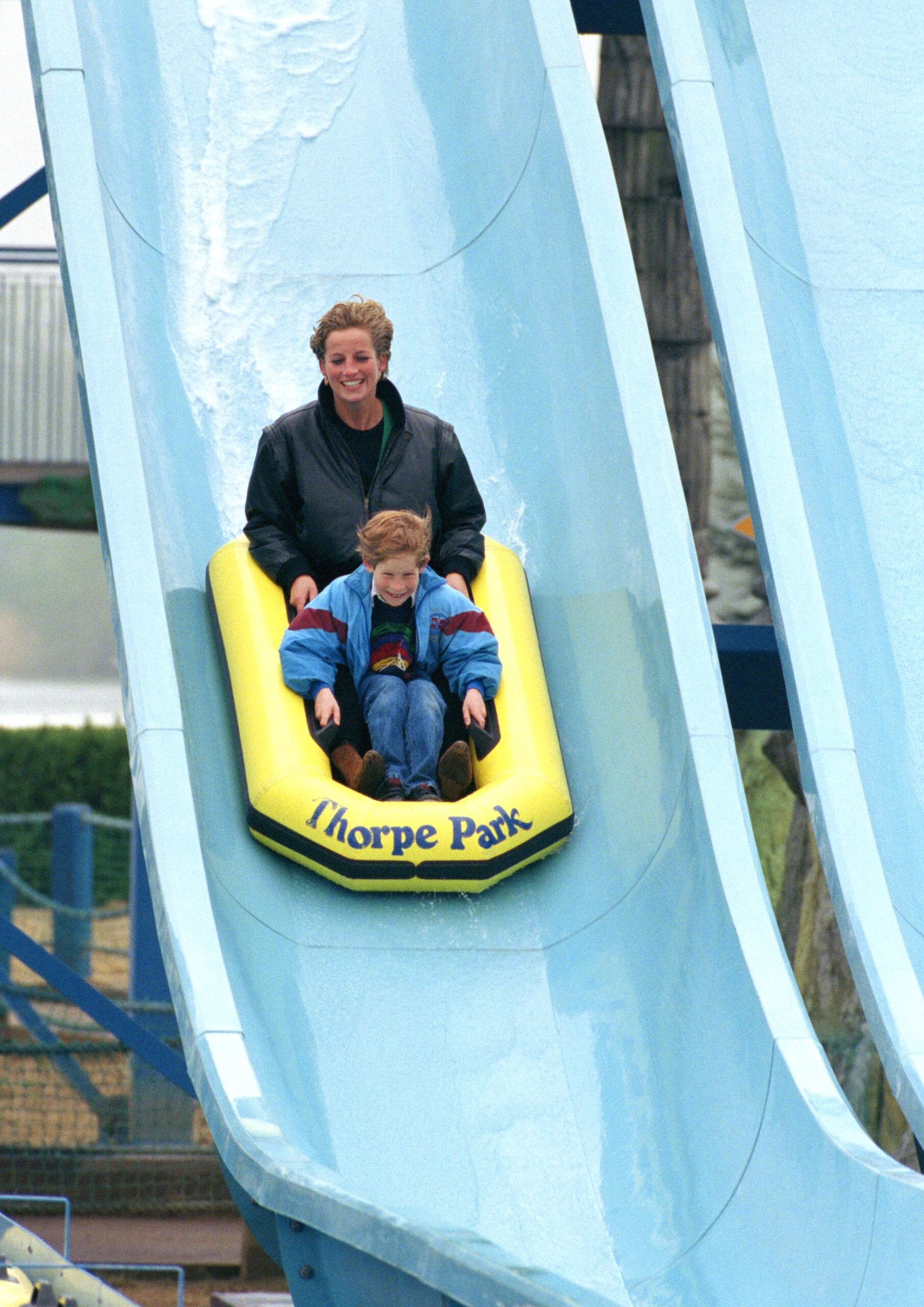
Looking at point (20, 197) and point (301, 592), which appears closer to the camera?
point (301, 592)

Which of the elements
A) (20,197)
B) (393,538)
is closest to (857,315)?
(393,538)

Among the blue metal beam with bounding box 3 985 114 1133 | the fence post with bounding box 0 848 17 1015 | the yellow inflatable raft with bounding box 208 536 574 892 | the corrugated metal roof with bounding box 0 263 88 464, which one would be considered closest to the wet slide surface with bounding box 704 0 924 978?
the yellow inflatable raft with bounding box 208 536 574 892

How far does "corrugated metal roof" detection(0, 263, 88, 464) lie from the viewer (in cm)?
959

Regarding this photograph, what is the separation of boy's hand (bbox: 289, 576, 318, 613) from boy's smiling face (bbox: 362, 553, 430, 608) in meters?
0.22

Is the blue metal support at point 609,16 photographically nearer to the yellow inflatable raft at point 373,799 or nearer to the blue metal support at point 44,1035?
the yellow inflatable raft at point 373,799

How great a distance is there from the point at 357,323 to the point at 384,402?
0.83 ft

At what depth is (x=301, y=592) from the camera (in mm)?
4242

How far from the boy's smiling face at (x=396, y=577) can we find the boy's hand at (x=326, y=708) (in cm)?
24

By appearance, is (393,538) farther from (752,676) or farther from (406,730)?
(752,676)

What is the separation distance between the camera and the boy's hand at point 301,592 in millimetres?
4238

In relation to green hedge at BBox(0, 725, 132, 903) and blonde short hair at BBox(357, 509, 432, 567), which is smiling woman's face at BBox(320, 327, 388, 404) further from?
green hedge at BBox(0, 725, 132, 903)

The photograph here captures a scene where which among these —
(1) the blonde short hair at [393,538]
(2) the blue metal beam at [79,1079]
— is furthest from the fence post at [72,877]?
(1) the blonde short hair at [393,538]

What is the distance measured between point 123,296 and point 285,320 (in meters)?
0.47

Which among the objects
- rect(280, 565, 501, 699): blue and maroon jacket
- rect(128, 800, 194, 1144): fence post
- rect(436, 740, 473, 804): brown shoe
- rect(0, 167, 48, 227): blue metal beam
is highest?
rect(0, 167, 48, 227): blue metal beam
